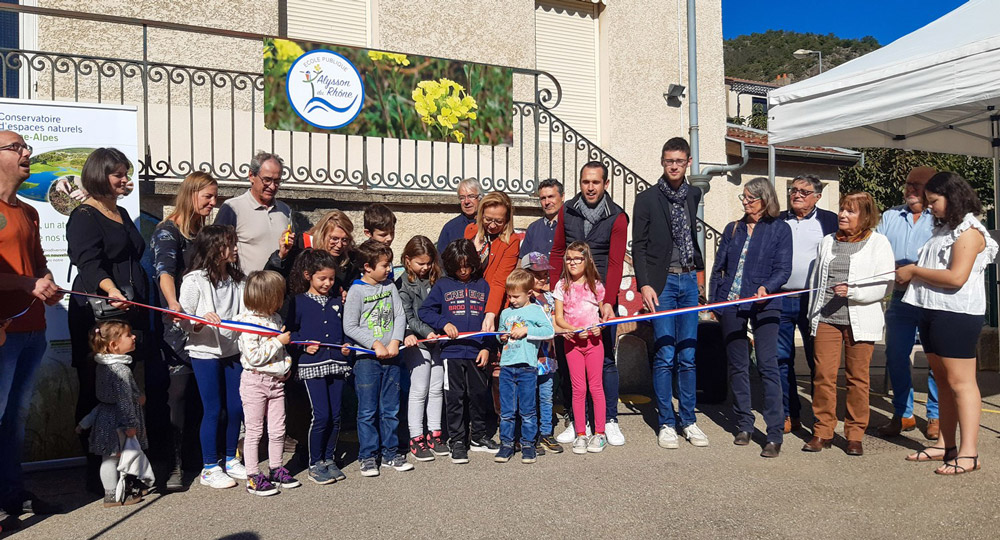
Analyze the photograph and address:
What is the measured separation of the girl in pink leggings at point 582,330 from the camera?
18.0 ft

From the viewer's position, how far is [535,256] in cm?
577

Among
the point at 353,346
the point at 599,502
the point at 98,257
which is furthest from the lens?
the point at 353,346

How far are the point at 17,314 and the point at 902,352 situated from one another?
587 centimetres

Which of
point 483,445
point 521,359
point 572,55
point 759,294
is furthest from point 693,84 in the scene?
point 483,445

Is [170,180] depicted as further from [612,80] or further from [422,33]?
[612,80]

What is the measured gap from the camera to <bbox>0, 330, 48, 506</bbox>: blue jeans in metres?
4.02

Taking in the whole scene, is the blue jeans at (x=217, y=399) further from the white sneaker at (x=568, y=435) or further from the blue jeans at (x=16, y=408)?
the white sneaker at (x=568, y=435)

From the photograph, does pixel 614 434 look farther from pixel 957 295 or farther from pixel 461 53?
pixel 461 53

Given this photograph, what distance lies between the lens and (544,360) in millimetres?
5539

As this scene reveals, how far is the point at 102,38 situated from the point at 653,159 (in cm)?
750

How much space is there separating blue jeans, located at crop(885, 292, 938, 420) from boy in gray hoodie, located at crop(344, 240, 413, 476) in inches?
145

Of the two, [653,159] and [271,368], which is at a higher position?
[653,159]

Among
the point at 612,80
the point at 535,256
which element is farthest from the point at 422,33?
the point at 535,256

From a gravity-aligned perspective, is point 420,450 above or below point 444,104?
below
